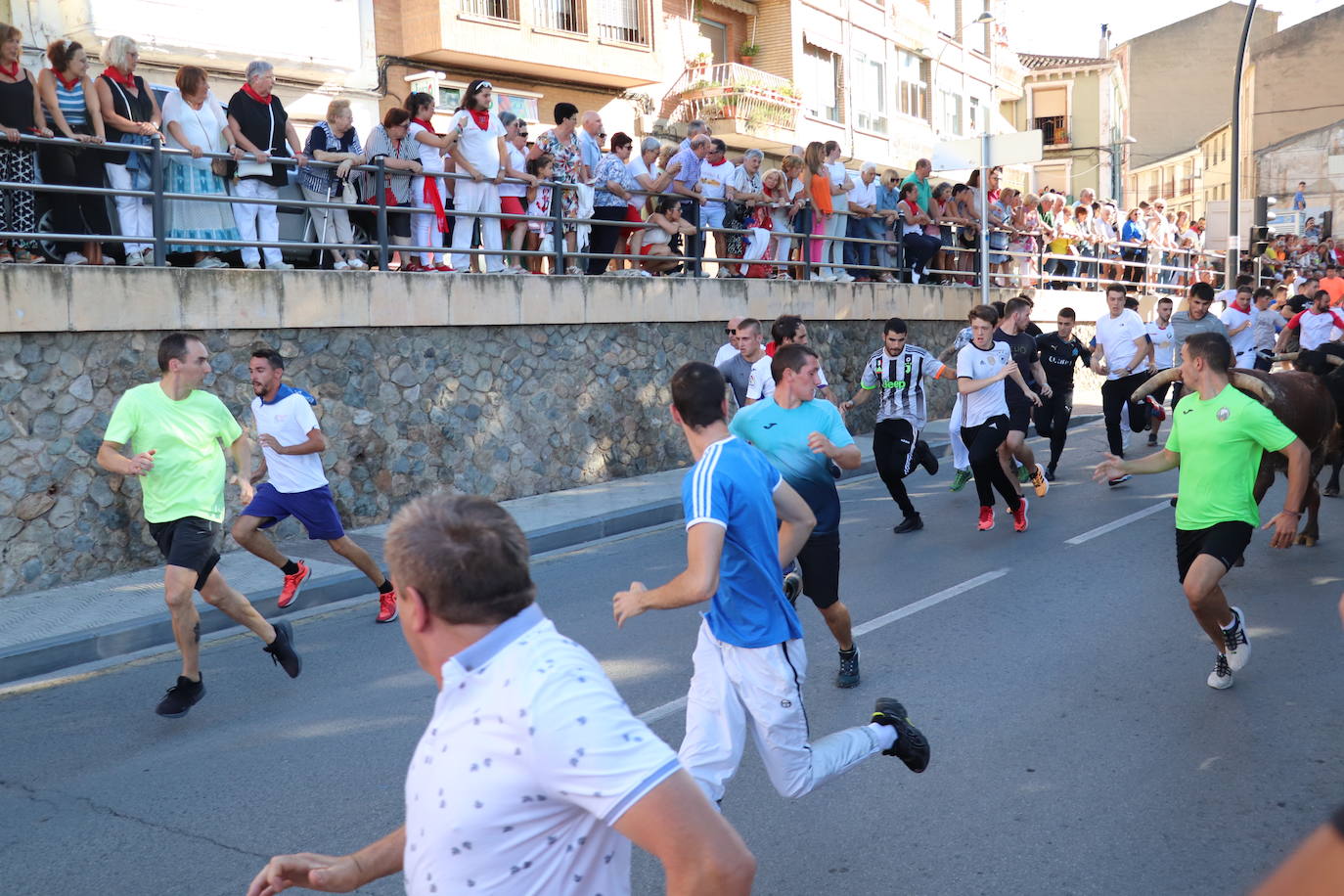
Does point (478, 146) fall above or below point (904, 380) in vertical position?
above

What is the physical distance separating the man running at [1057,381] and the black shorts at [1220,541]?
7.45 m

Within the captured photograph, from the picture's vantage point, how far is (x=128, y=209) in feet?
32.5

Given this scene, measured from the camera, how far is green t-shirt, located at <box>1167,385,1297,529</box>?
5.78 metres

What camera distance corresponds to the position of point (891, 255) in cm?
1914

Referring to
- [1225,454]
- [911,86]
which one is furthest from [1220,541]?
[911,86]

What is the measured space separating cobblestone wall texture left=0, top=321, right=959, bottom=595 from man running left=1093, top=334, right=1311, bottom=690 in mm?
7177

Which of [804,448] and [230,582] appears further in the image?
[230,582]

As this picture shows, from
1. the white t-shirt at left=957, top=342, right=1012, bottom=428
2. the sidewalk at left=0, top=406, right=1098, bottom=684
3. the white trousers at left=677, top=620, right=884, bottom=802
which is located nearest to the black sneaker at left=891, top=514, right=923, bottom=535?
the white t-shirt at left=957, top=342, right=1012, bottom=428

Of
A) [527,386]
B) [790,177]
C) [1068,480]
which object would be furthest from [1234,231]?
[527,386]

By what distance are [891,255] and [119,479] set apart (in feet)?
41.2

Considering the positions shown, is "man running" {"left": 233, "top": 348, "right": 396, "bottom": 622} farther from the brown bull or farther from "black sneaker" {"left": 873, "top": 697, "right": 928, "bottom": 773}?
the brown bull

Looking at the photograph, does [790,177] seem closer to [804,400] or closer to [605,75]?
[605,75]

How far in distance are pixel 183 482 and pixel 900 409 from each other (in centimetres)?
616

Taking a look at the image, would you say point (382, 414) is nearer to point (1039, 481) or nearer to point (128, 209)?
point (128, 209)
